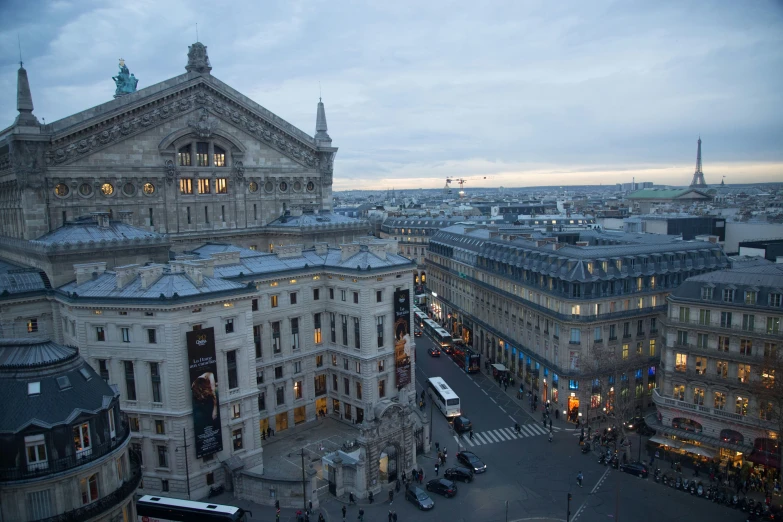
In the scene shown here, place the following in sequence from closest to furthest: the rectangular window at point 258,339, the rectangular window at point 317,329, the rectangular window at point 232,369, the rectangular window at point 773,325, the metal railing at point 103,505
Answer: the metal railing at point 103,505 < the rectangular window at point 232,369 < the rectangular window at point 773,325 < the rectangular window at point 258,339 < the rectangular window at point 317,329

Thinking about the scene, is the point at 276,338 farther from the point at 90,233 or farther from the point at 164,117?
the point at 164,117

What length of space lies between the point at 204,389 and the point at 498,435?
34.4 m

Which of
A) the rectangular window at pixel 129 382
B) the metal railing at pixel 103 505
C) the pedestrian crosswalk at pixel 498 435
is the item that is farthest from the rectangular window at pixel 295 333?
the metal railing at pixel 103 505

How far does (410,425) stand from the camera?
5894 centimetres

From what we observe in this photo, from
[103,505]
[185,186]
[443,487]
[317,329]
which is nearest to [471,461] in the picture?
[443,487]

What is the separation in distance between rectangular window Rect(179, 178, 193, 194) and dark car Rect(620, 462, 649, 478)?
2461 inches

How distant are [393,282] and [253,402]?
21.5 metres

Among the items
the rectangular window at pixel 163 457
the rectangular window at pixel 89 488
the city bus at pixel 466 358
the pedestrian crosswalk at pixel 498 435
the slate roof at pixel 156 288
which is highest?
the slate roof at pixel 156 288

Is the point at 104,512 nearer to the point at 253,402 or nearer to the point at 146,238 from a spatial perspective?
the point at 253,402

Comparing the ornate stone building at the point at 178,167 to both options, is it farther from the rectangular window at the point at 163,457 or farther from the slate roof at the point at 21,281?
the rectangular window at the point at 163,457

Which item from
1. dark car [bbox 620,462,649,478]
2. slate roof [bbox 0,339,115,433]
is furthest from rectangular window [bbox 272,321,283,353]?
dark car [bbox 620,462,649,478]

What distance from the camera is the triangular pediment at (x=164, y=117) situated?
6925 centimetres

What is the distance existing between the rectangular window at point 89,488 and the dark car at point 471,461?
3611 cm

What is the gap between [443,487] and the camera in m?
55.6
